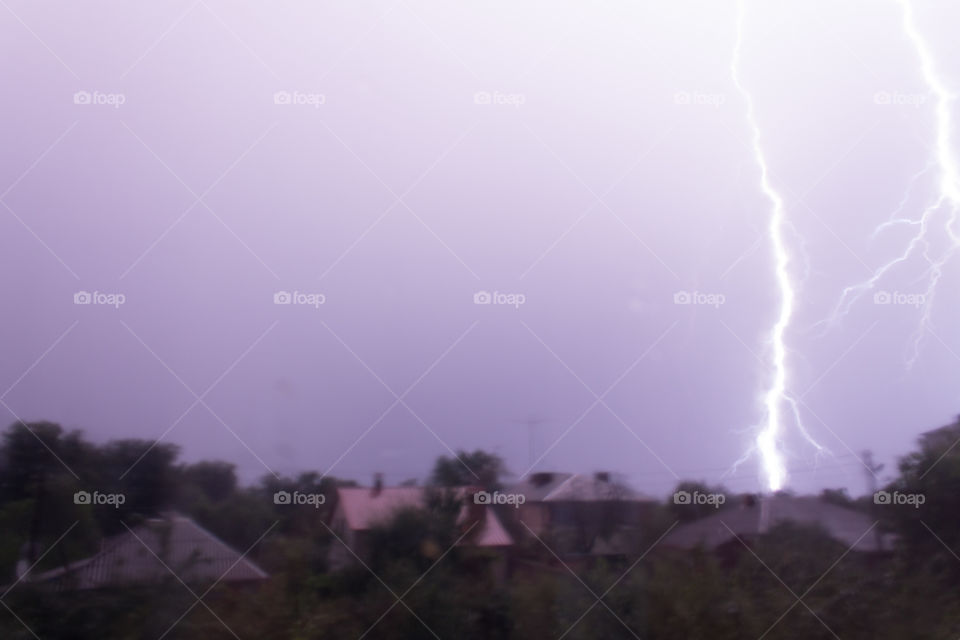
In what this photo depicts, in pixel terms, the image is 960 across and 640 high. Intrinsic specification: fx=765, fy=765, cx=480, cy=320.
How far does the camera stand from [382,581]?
455cm

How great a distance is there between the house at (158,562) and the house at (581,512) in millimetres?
1651

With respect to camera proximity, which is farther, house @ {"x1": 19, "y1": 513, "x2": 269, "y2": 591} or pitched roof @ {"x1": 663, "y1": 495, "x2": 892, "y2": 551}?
pitched roof @ {"x1": 663, "y1": 495, "x2": 892, "y2": 551}

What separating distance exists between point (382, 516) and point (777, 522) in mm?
2509

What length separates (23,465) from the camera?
15.1 ft

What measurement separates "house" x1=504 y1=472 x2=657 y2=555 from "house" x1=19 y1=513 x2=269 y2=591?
165 cm

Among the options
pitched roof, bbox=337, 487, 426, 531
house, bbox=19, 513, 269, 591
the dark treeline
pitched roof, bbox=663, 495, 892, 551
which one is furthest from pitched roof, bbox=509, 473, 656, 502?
house, bbox=19, 513, 269, 591

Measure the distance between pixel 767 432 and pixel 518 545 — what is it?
184 centimetres

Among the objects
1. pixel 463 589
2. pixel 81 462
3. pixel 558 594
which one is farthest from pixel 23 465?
pixel 558 594

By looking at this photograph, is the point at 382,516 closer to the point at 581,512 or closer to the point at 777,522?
the point at 581,512

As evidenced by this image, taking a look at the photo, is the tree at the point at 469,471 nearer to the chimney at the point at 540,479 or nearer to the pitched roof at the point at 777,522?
the chimney at the point at 540,479

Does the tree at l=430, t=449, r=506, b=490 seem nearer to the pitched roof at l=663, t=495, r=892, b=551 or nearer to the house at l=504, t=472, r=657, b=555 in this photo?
the house at l=504, t=472, r=657, b=555

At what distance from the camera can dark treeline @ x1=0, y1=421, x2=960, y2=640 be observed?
14.6 feet

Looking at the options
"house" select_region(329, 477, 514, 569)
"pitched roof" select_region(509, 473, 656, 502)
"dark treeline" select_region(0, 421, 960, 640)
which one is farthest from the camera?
"pitched roof" select_region(509, 473, 656, 502)

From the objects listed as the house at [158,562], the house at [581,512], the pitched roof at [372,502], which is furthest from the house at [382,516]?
the house at [158,562]
